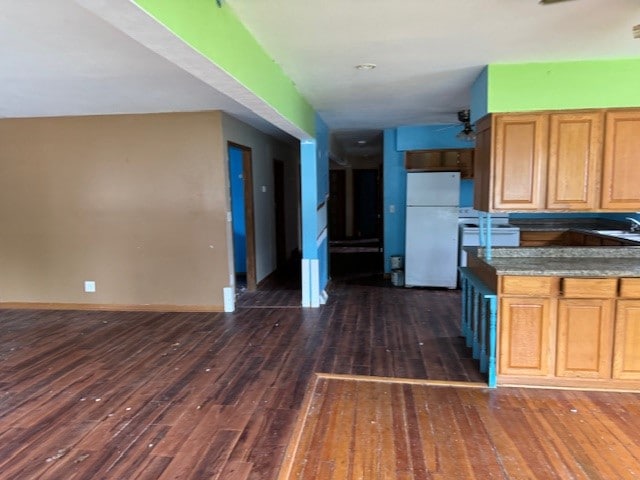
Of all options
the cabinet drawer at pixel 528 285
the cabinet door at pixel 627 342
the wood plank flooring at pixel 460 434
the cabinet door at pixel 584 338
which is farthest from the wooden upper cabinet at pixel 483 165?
the wood plank flooring at pixel 460 434

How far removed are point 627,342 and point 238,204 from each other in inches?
197

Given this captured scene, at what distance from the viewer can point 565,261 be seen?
9.73ft

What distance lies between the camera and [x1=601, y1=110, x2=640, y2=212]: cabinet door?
2.84m

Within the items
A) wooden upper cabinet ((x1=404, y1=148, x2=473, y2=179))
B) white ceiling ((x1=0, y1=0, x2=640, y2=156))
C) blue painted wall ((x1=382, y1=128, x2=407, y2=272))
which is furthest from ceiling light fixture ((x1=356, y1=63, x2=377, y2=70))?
blue painted wall ((x1=382, y1=128, x2=407, y2=272))

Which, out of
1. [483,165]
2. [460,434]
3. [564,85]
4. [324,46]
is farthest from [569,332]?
[324,46]

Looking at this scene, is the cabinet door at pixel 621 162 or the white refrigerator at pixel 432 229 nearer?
the cabinet door at pixel 621 162

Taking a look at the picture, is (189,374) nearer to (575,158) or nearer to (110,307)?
(110,307)

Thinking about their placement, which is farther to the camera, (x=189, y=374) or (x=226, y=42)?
(x=189, y=374)

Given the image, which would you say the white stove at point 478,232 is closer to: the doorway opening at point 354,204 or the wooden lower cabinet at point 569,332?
the wooden lower cabinet at point 569,332

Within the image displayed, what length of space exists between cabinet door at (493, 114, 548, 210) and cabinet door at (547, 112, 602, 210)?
67 millimetres

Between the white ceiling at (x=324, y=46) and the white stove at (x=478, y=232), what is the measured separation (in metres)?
1.98

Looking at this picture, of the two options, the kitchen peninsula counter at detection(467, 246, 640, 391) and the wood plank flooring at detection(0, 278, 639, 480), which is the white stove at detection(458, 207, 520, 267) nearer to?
the wood plank flooring at detection(0, 278, 639, 480)

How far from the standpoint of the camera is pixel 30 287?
4.88 metres

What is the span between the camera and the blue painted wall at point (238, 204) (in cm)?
614
